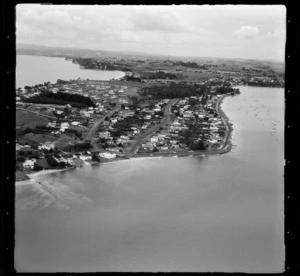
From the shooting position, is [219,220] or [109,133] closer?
[219,220]

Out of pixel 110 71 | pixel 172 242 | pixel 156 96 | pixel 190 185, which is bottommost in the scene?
pixel 172 242

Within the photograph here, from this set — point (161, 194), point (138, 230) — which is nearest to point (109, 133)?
point (161, 194)

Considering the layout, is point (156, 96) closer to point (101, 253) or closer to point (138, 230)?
point (138, 230)

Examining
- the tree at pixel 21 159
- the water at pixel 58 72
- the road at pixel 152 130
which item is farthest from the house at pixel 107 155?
the tree at pixel 21 159

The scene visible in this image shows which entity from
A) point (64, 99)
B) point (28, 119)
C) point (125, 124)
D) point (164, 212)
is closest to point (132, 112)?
point (125, 124)

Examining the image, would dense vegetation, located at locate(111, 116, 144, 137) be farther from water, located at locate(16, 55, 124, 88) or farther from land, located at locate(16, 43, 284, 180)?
water, located at locate(16, 55, 124, 88)

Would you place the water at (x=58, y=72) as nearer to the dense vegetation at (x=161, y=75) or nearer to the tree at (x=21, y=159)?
the dense vegetation at (x=161, y=75)

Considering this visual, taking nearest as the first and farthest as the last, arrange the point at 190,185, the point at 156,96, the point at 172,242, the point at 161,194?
the point at 172,242 → the point at 161,194 → the point at 190,185 → the point at 156,96

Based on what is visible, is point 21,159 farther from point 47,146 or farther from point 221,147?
point 221,147
